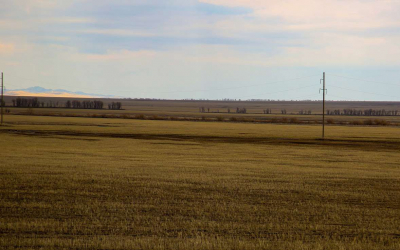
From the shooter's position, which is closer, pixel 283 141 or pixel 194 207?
pixel 194 207

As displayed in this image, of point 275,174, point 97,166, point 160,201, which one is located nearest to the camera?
point 160,201

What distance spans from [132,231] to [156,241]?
1.17m

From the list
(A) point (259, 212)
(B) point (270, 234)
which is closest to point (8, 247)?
(B) point (270, 234)

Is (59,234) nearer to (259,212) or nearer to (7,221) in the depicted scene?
(7,221)

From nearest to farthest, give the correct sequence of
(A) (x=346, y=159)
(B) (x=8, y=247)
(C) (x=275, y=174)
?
(B) (x=8, y=247) < (C) (x=275, y=174) < (A) (x=346, y=159)

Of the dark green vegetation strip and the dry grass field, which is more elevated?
the dry grass field

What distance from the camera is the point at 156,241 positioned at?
37.8 feet

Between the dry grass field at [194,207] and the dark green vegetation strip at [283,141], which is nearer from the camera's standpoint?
the dry grass field at [194,207]

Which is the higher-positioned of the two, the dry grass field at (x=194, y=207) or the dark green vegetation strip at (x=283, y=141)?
the dry grass field at (x=194, y=207)

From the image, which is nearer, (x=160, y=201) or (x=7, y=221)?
(x=7, y=221)

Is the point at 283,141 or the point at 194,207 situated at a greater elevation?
the point at 194,207

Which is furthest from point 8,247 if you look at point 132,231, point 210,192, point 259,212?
point 210,192

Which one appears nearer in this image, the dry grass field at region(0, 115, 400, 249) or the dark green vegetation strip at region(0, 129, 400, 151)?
the dry grass field at region(0, 115, 400, 249)

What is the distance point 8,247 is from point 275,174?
15258mm
